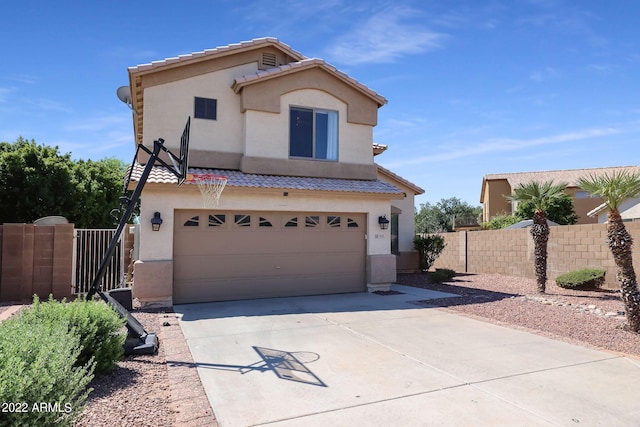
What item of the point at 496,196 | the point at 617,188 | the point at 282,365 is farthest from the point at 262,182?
the point at 496,196

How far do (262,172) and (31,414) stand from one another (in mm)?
9993

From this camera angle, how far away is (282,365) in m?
6.24

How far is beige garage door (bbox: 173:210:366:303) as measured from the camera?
1128 centimetres

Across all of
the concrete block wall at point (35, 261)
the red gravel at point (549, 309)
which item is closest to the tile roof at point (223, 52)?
the concrete block wall at point (35, 261)

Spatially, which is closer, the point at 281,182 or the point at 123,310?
the point at 123,310

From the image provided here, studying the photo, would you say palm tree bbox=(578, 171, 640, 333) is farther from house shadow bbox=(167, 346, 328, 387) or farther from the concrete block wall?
the concrete block wall

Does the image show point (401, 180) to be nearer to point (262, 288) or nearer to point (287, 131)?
point (287, 131)

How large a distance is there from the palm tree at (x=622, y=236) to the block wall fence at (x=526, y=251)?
429 cm

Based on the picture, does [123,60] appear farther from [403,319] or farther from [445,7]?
[403,319]

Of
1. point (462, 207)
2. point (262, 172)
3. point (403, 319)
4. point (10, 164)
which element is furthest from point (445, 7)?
point (462, 207)

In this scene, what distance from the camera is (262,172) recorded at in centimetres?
1266

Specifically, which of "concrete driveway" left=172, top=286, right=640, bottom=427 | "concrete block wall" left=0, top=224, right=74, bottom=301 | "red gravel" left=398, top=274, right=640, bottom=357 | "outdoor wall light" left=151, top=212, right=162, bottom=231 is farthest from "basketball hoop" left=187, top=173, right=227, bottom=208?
"red gravel" left=398, top=274, right=640, bottom=357

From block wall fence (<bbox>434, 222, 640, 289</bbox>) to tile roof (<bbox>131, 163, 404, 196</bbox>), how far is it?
6.91 meters

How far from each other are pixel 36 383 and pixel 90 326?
2451 mm
